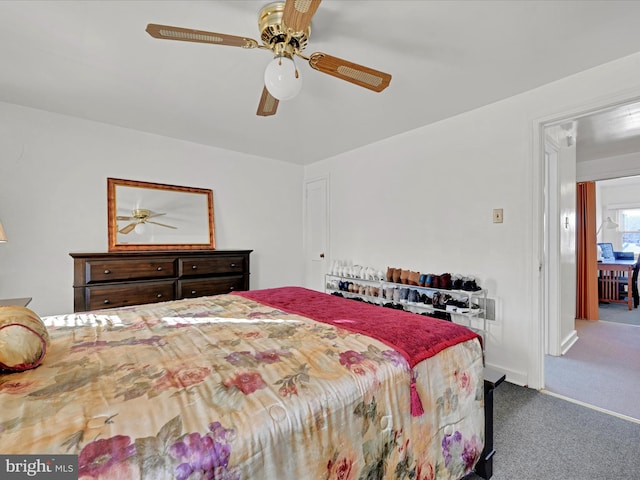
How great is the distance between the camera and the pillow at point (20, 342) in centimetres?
98

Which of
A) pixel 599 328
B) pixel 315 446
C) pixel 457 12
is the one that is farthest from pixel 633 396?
pixel 457 12

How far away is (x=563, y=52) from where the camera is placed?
6.42 feet

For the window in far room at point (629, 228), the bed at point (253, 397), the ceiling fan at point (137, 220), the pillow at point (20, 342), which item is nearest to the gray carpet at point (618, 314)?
the window in far room at point (629, 228)

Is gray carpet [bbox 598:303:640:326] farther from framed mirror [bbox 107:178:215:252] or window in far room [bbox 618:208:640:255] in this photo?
framed mirror [bbox 107:178:215:252]

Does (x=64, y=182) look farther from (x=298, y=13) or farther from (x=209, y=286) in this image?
(x=298, y=13)

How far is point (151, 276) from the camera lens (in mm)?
3002

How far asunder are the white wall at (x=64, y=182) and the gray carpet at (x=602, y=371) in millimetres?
3775

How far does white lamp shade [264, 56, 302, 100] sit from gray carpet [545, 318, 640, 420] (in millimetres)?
2991

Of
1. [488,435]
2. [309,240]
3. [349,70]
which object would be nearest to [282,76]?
[349,70]

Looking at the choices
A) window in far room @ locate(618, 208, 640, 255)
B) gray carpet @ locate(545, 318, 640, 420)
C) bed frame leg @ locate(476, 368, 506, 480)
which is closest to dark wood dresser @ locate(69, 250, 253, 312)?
bed frame leg @ locate(476, 368, 506, 480)

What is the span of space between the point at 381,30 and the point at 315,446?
2056mm

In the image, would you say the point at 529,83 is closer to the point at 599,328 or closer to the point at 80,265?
the point at 599,328

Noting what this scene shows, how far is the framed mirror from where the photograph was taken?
3188 millimetres

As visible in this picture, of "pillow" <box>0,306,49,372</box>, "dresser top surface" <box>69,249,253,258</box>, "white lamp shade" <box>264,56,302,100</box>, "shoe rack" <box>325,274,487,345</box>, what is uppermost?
"white lamp shade" <box>264,56,302,100</box>
